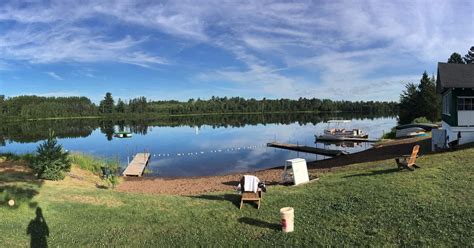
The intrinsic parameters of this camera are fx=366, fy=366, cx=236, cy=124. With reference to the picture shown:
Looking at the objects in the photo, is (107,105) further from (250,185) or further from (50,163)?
(250,185)

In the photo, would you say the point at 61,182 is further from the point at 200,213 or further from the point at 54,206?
the point at 200,213

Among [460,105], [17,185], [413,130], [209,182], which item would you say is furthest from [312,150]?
[17,185]

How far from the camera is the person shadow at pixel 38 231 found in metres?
9.32

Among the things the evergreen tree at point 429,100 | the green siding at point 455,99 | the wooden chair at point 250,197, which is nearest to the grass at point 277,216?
the wooden chair at point 250,197

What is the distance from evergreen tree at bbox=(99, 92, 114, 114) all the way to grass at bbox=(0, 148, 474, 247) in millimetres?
181287

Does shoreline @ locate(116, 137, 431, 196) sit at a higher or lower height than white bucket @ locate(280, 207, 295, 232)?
lower

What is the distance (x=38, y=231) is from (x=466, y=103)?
22.6m

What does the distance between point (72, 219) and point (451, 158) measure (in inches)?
615

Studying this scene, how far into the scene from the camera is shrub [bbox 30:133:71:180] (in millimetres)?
17375

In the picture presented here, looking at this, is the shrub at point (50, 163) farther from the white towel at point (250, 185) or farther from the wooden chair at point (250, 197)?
the wooden chair at point (250, 197)

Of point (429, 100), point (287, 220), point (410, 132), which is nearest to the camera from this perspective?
point (287, 220)

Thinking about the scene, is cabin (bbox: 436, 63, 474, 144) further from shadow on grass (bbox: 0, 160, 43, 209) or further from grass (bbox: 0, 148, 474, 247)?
shadow on grass (bbox: 0, 160, 43, 209)

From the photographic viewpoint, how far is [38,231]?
1009 cm

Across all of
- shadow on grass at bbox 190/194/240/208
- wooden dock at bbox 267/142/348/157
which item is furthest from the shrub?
wooden dock at bbox 267/142/348/157
